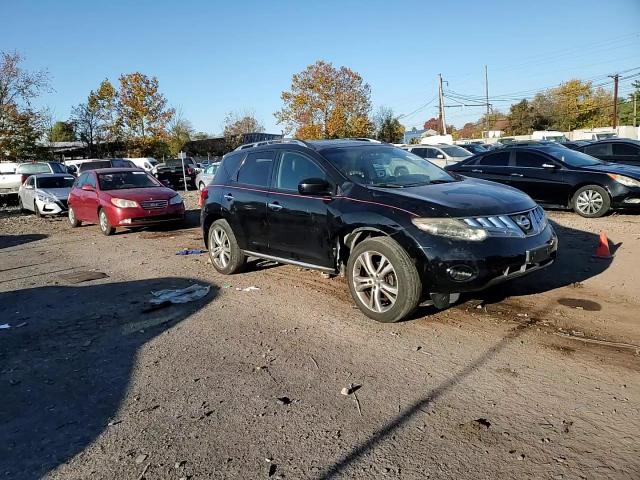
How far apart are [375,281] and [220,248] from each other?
3077 mm

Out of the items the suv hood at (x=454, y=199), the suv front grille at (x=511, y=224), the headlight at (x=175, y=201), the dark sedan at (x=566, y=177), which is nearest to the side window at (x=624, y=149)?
the dark sedan at (x=566, y=177)

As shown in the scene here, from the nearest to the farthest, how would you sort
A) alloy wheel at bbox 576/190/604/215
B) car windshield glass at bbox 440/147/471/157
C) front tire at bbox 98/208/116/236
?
alloy wheel at bbox 576/190/604/215 < front tire at bbox 98/208/116/236 < car windshield glass at bbox 440/147/471/157

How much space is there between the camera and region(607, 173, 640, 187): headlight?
10305 millimetres

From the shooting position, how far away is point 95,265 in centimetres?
866

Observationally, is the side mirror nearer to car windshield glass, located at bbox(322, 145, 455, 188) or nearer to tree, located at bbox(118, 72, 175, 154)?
car windshield glass, located at bbox(322, 145, 455, 188)

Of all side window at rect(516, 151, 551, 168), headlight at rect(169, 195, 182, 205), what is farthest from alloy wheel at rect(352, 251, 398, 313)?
headlight at rect(169, 195, 182, 205)

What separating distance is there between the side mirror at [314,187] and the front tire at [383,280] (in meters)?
0.75

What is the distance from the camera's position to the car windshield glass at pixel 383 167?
5.61 metres

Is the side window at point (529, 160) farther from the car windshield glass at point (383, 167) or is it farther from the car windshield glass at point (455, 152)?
the car windshield glass at point (455, 152)

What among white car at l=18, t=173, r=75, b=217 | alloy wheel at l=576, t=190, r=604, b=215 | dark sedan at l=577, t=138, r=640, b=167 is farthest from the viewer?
white car at l=18, t=173, r=75, b=217

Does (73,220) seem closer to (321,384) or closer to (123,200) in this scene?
(123,200)

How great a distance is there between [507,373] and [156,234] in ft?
32.2

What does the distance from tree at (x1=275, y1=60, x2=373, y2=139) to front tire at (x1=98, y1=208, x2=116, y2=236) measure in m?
32.1

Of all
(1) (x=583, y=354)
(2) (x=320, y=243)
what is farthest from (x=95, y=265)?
(1) (x=583, y=354)
